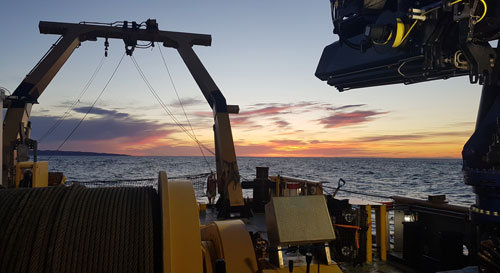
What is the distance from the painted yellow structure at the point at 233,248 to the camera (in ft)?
12.2

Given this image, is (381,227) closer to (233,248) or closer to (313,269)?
(313,269)

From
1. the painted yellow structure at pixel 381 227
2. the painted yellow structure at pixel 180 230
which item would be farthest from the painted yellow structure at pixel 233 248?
the painted yellow structure at pixel 381 227

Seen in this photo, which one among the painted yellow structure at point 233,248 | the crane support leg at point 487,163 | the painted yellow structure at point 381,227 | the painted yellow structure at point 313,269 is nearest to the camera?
the painted yellow structure at point 233,248

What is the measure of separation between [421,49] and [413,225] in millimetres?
3644

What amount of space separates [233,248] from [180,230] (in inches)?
28.2

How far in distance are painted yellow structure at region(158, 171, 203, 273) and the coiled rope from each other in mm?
184

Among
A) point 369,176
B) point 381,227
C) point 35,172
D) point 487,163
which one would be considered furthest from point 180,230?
point 369,176

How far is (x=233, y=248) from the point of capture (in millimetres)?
3756

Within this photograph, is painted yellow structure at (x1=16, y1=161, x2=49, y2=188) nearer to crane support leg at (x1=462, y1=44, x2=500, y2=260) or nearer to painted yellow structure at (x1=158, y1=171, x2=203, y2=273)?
painted yellow structure at (x1=158, y1=171, x2=203, y2=273)

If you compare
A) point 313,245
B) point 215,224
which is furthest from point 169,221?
point 313,245

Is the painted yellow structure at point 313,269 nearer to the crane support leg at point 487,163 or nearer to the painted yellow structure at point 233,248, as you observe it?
the painted yellow structure at point 233,248

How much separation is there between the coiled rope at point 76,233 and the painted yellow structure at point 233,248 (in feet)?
2.15

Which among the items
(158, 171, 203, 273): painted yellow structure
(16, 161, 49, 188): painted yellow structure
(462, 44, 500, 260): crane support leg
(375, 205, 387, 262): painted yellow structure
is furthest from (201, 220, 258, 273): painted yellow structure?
(16, 161, 49, 188): painted yellow structure

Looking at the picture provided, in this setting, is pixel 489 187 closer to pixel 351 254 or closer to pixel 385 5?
pixel 351 254
